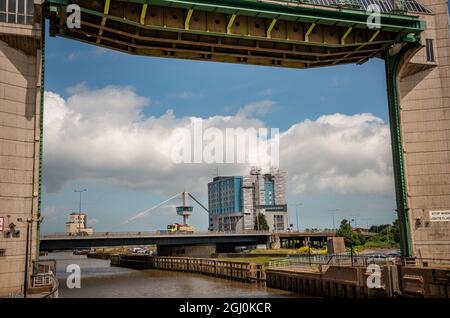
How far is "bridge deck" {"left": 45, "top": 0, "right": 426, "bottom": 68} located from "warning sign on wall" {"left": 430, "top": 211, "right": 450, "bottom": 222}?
1530 centimetres

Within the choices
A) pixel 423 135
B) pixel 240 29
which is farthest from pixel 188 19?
pixel 423 135

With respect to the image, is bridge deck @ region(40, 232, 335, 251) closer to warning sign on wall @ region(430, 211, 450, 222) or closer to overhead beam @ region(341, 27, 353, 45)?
overhead beam @ region(341, 27, 353, 45)

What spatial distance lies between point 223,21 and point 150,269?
8508 cm

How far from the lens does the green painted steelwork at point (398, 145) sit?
40.0 meters

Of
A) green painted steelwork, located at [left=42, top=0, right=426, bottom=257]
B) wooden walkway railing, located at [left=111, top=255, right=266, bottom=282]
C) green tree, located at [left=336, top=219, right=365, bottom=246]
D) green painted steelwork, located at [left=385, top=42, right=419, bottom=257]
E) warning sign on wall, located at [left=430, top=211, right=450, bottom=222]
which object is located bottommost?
wooden walkway railing, located at [left=111, top=255, right=266, bottom=282]

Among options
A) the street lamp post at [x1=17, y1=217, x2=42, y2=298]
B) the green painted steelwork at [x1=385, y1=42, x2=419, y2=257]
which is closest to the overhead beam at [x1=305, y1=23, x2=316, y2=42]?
the green painted steelwork at [x1=385, y1=42, x2=419, y2=257]

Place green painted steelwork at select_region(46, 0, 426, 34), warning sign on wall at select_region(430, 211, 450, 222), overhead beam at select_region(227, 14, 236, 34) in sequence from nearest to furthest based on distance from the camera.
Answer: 1. green painted steelwork at select_region(46, 0, 426, 34)
2. overhead beam at select_region(227, 14, 236, 34)
3. warning sign on wall at select_region(430, 211, 450, 222)

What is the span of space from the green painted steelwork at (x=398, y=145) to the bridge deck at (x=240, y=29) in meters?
1.55

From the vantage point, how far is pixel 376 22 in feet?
128

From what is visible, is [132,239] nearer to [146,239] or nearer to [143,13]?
[146,239]

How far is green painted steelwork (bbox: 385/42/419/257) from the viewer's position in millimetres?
39969

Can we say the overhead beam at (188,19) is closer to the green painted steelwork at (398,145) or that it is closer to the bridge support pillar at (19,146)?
the bridge support pillar at (19,146)

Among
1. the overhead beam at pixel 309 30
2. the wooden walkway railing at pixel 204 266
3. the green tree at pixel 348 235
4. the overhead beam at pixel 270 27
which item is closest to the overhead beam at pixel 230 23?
the overhead beam at pixel 270 27
